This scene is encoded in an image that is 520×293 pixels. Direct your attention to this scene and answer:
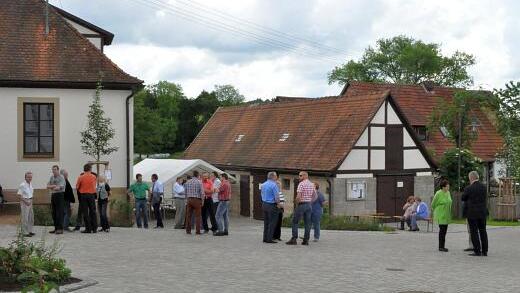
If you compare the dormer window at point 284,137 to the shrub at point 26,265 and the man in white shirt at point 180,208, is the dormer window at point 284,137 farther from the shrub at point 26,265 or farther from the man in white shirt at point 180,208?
the shrub at point 26,265

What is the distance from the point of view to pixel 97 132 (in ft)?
85.1

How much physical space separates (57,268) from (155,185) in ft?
45.5

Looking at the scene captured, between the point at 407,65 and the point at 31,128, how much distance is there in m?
58.8

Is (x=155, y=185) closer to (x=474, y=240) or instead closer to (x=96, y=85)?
(x=96, y=85)

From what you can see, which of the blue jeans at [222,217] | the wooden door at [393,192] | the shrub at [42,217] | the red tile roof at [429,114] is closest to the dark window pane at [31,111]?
the shrub at [42,217]

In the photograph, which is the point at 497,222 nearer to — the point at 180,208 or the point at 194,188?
the point at 180,208

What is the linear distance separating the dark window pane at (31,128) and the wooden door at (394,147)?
16.4m

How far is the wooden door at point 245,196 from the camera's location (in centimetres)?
4100

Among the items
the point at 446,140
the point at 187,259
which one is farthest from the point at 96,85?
the point at 446,140

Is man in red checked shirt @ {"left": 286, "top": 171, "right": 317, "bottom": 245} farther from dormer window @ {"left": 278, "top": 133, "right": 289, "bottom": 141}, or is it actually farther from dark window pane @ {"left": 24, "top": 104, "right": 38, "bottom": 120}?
dormer window @ {"left": 278, "top": 133, "right": 289, "bottom": 141}


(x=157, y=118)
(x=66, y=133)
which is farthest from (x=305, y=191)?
(x=157, y=118)

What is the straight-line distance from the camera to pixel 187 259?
592 inches

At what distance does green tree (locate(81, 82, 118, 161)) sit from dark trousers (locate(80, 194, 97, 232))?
233 inches

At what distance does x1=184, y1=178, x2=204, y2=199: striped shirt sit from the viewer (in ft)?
66.6
